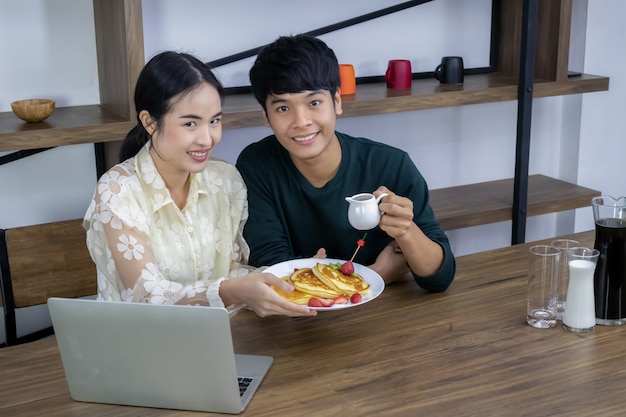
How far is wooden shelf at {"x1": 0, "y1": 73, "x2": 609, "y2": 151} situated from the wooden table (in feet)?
2.88

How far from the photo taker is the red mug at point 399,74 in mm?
2824

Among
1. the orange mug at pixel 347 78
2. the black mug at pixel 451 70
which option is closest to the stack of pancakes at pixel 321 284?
the orange mug at pixel 347 78

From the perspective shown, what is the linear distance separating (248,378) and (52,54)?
1.53 meters

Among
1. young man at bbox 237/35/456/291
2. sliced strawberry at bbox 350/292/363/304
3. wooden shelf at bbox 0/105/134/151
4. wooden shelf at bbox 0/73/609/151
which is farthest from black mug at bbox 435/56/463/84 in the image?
sliced strawberry at bbox 350/292/363/304

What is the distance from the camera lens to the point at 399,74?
9.27 ft

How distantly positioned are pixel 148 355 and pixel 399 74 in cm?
180

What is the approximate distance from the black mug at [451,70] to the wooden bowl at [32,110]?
53.6 inches

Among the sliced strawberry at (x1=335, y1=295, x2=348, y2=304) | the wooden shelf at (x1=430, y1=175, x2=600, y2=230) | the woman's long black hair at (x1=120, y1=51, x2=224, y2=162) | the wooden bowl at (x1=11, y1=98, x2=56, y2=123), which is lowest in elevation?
the wooden shelf at (x1=430, y1=175, x2=600, y2=230)

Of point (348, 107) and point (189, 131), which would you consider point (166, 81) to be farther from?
point (348, 107)

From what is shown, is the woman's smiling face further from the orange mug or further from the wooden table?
the orange mug

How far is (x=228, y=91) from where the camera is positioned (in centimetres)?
276

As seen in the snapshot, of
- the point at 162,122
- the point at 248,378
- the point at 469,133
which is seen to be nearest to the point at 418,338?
the point at 248,378

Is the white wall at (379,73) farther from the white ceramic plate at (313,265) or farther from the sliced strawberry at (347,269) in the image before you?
the sliced strawberry at (347,269)

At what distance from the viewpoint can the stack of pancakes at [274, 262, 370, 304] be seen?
154 cm
